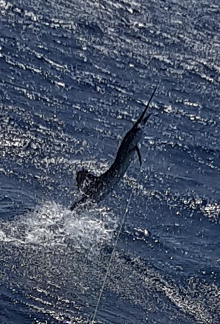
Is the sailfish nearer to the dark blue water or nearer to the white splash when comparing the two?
the dark blue water

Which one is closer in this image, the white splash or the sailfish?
the sailfish

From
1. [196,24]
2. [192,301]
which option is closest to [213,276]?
[192,301]

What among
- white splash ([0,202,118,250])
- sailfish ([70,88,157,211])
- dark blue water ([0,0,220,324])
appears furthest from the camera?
white splash ([0,202,118,250])

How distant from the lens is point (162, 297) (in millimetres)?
32062

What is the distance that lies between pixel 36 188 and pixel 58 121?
7982 millimetres

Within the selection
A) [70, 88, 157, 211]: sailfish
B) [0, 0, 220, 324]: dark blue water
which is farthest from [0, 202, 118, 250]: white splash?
[70, 88, 157, 211]: sailfish

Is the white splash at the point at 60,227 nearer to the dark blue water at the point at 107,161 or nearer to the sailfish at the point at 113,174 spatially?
the dark blue water at the point at 107,161

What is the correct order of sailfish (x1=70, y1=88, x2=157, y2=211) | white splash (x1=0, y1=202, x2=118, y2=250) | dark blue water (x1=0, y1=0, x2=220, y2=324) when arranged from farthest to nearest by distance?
1. white splash (x1=0, y1=202, x2=118, y2=250)
2. dark blue water (x1=0, y1=0, x2=220, y2=324)
3. sailfish (x1=70, y1=88, x2=157, y2=211)

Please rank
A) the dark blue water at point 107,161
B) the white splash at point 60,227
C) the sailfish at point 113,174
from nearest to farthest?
the sailfish at point 113,174 < the dark blue water at point 107,161 < the white splash at point 60,227

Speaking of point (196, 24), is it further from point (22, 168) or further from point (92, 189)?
point (92, 189)

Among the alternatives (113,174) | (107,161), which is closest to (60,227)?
(107,161)

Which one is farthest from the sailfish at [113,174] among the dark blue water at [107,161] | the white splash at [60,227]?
the white splash at [60,227]

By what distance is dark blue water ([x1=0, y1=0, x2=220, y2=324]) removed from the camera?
3197 centimetres

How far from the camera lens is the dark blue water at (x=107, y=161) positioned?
1259 inches
